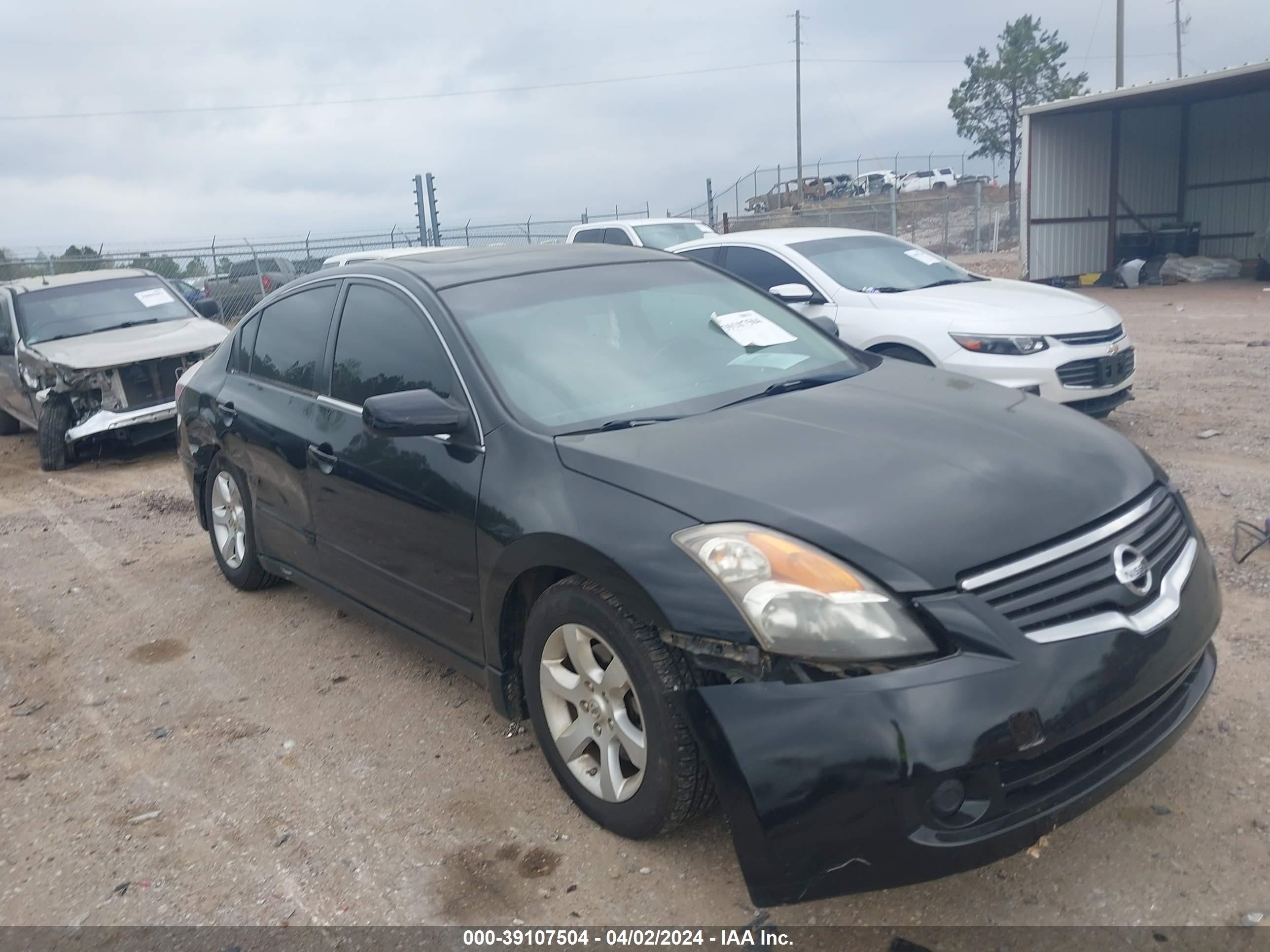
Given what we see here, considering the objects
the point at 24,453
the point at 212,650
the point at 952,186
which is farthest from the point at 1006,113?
the point at 212,650

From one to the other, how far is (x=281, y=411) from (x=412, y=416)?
57.3 inches

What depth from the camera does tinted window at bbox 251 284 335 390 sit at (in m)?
4.41

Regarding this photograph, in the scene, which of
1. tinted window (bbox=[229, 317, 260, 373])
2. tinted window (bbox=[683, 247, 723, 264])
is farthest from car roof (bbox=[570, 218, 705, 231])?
tinted window (bbox=[229, 317, 260, 373])

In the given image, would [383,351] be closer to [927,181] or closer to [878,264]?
[878,264]

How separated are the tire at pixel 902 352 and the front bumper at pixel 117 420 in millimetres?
5863

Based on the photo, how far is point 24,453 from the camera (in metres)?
10.4

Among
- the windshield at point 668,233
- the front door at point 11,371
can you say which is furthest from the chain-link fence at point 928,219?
the front door at point 11,371

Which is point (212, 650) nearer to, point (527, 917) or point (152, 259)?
point (527, 917)

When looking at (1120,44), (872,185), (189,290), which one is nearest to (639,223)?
(189,290)

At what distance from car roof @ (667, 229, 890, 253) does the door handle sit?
5.05 metres

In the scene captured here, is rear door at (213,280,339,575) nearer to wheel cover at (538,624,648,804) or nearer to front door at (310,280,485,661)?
front door at (310,280,485,661)

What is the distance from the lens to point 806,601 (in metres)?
2.44

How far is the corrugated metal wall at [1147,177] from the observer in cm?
2020

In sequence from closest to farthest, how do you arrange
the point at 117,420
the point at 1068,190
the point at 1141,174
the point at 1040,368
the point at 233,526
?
1. the point at 233,526
2. the point at 1040,368
3. the point at 117,420
4. the point at 1068,190
5. the point at 1141,174
